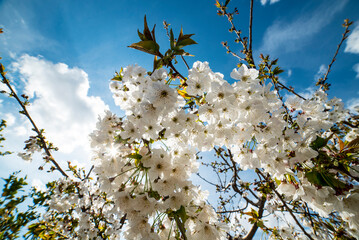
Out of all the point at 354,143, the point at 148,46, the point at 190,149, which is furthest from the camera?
the point at 190,149

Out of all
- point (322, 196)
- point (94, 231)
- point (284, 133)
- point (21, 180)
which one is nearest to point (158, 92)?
point (284, 133)

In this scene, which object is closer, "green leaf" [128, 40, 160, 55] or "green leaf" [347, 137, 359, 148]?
"green leaf" [347, 137, 359, 148]

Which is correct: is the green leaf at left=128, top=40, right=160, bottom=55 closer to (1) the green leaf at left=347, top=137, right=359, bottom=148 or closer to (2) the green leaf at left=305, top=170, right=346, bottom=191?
(2) the green leaf at left=305, top=170, right=346, bottom=191

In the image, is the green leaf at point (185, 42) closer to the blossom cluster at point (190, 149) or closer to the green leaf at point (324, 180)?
the blossom cluster at point (190, 149)

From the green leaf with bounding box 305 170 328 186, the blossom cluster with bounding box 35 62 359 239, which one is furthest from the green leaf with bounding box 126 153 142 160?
the green leaf with bounding box 305 170 328 186

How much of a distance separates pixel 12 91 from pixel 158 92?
455 cm

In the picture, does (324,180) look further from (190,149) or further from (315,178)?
(190,149)

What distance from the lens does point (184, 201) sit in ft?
4.43

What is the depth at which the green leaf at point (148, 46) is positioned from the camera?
4.22ft

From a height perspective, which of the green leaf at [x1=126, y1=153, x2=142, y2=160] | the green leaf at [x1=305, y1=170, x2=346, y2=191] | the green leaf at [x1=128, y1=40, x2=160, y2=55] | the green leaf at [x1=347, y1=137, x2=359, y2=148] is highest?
the green leaf at [x1=128, y1=40, x2=160, y2=55]

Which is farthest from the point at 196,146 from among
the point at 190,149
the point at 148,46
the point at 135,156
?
the point at 148,46

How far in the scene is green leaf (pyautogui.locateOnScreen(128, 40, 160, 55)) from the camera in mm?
1285

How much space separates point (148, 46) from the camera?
130 centimetres

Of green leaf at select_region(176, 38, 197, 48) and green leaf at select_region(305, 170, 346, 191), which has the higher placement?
green leaf at select_region(176, 38, 197, 48)
